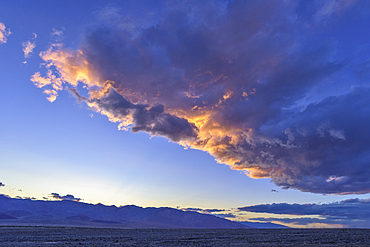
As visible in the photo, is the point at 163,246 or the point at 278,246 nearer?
the point at 278,246

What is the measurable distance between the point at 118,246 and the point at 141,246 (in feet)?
12.1

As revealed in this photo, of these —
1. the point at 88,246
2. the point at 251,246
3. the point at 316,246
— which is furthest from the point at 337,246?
the point at 88,246

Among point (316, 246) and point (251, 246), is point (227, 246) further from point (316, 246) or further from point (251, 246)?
point (316, 246)

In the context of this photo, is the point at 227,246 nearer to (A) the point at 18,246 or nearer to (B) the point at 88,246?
(B) the point at 88,246

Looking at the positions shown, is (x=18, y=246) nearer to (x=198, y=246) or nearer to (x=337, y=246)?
(x=198, y=246)

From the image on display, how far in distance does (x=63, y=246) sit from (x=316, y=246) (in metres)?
40.5

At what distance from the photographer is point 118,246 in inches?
1608

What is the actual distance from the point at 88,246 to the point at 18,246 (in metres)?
12.0

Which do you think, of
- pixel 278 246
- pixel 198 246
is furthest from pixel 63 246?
pixel 278 246

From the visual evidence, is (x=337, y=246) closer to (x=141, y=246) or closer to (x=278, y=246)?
(x=278, y=246)

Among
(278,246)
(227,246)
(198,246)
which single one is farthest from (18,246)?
(278,246)

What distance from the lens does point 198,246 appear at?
133 feet

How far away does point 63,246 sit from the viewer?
40.6 metres

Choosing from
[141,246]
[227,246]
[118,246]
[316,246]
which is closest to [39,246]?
[118,246]
